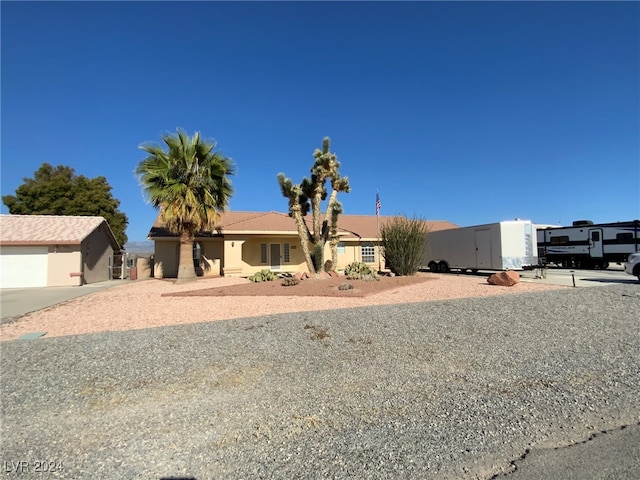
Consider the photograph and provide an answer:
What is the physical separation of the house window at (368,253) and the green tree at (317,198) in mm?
9198

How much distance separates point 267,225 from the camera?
23.7m

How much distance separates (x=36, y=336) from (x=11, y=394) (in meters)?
3.51

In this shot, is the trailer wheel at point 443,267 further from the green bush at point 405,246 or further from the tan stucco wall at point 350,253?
the tan stucco wall at point 350,253

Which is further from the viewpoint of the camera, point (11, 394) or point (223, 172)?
point (223, 172)

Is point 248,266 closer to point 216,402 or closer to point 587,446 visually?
point 216,402

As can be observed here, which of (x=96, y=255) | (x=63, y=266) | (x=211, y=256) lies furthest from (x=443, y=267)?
(x=63, y=266)

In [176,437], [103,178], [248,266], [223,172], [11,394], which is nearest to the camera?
[176,437]

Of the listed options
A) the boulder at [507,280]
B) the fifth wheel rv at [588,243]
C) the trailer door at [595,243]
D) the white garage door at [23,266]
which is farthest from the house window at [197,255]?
the trailer door at [595,243]

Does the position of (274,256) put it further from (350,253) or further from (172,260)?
(172,260)

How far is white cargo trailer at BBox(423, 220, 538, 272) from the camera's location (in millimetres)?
18422

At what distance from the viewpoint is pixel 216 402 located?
4023 mm

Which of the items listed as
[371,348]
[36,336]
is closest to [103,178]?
[36,336]

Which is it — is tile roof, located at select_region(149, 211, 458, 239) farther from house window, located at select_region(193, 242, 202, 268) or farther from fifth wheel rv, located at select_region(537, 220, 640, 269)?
fifth wheel rv, located at select_region(537, 220, 640, 269)

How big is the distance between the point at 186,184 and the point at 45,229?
8849mm
